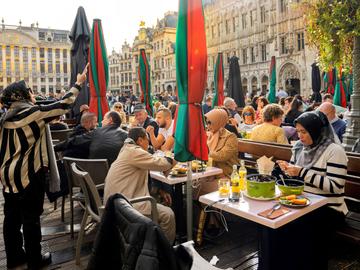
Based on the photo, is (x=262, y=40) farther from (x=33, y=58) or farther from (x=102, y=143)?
(x=33, y=58)

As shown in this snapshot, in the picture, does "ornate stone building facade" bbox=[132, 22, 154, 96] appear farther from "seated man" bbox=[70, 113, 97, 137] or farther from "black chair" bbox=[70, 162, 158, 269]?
"black chair" bbox=[70, 162, 158, 269]

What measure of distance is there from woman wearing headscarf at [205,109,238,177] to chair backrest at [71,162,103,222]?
1721 mm

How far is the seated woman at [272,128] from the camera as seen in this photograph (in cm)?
502

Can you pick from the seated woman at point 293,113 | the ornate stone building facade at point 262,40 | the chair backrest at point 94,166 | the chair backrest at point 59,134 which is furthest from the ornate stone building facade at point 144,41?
the chair backrest at point 94,166

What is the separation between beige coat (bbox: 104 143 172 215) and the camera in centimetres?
318

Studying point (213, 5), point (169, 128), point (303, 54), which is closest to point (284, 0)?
point (303, 54)

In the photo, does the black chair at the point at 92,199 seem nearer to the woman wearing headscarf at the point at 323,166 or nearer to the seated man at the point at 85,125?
the woman wearing headscarf at the point at 323,166

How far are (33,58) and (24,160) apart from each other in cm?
10121

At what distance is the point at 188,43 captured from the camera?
10.4 feet

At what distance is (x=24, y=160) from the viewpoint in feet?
10.5

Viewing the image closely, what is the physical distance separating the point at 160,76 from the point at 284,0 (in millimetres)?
31163

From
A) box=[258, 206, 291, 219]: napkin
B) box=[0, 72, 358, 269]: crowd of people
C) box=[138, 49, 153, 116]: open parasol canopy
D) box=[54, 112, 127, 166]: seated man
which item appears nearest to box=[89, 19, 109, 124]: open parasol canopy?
box=[54, 112, 127, 166]: seated man

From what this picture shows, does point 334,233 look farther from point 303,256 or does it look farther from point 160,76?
point 160,76

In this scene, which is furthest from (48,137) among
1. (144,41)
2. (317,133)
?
(144,41)
